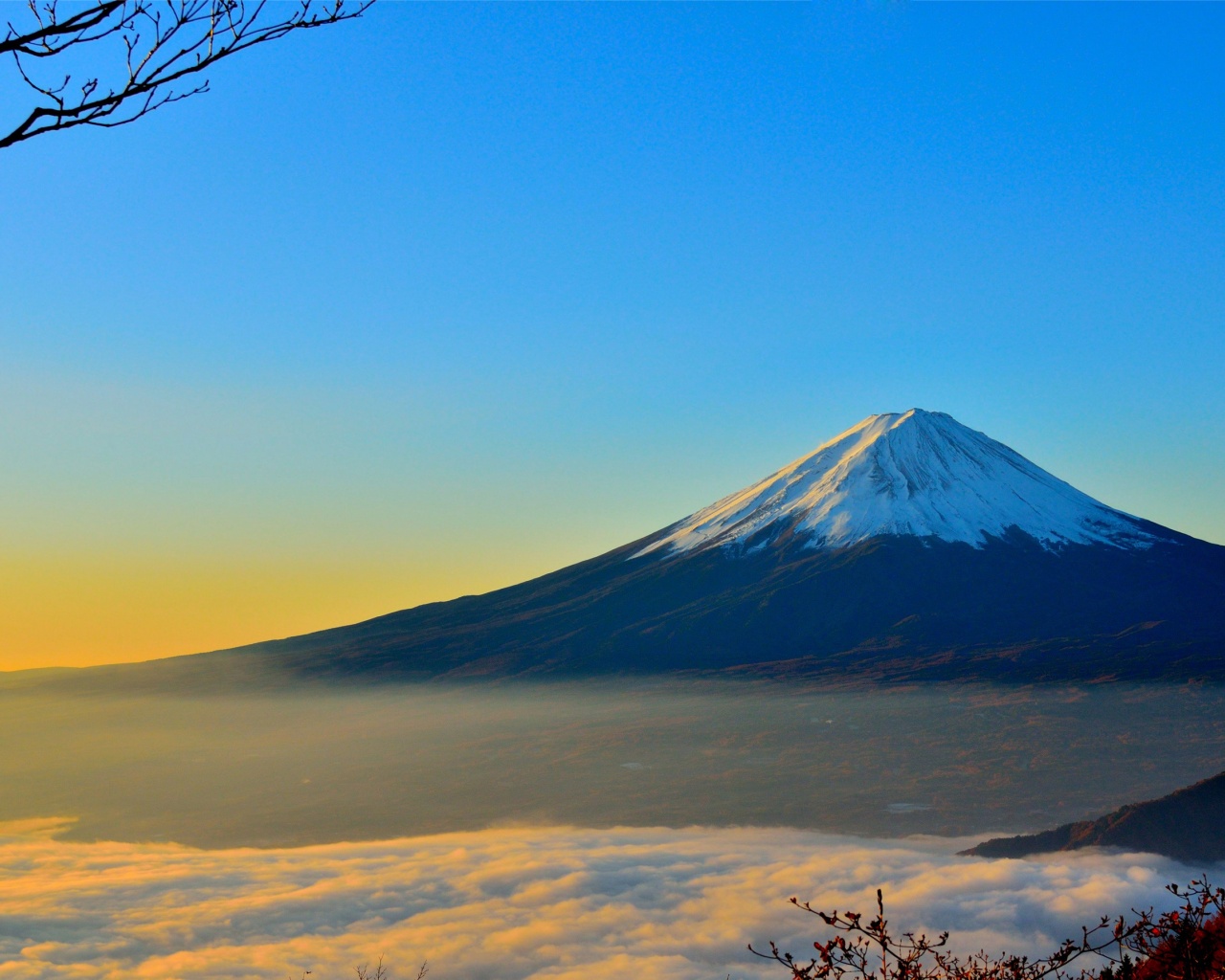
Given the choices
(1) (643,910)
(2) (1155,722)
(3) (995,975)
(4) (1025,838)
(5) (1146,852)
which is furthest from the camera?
(2) (1155,722)

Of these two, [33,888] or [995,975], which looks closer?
[995,975]

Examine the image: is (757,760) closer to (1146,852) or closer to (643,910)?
(643,910)

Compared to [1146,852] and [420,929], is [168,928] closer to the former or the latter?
[420,929]

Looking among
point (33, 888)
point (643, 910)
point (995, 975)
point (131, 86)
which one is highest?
point (131, 86)

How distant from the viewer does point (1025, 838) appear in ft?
465

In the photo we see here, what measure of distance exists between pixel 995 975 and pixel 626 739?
195526 millimetres

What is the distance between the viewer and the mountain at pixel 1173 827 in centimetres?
12000

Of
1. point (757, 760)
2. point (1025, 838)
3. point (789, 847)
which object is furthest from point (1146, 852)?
point (757, 760)

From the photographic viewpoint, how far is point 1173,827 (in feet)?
404

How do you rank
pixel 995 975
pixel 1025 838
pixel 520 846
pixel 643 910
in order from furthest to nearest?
pixel 520 846 < pixel 643 910 < pixel 1025 838 < pixel 995 975

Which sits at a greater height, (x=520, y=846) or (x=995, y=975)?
(x=995, y=975)

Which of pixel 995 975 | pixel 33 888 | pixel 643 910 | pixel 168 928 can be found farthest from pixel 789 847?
pixel 995 975

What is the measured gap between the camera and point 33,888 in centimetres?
16838

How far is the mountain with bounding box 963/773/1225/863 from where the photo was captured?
120 meters
